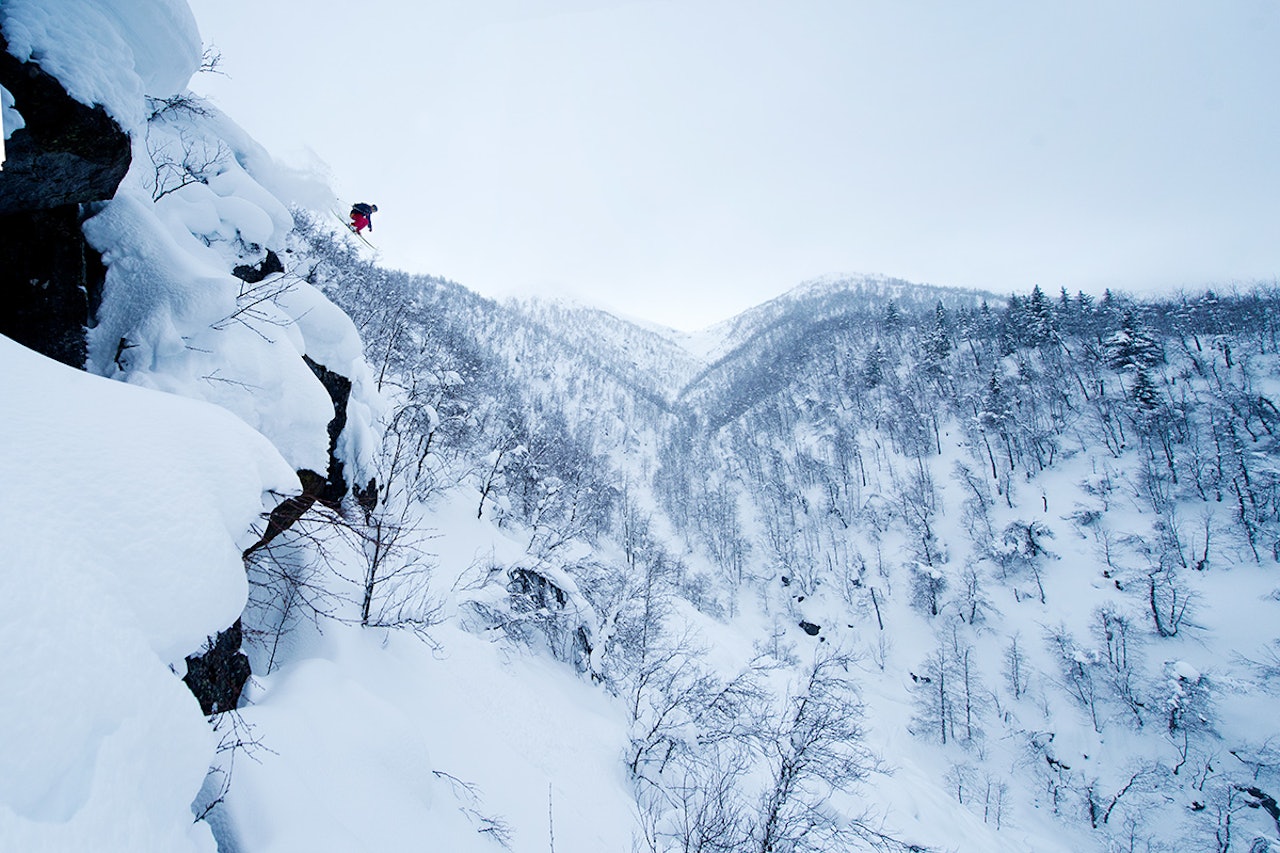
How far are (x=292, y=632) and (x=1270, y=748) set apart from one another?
172 feet

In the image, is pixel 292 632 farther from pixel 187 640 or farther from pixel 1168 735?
pixel 1168 735

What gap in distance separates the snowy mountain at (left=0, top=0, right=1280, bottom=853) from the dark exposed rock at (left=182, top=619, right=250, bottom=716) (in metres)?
0.04

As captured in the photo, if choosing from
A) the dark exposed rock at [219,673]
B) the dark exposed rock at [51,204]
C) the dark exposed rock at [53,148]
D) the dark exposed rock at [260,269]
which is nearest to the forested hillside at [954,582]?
the dark exposed rock at [219,673]

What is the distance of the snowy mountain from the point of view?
2.22 metres

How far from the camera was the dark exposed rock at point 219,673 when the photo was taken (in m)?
3.29

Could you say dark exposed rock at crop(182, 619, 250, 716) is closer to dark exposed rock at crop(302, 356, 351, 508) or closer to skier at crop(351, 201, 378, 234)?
dark exposed rock at crop(302, 356, 351, 508)

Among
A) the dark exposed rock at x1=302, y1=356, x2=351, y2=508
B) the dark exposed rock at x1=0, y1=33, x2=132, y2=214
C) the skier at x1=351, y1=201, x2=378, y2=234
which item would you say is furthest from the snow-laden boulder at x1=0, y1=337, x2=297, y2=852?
the skier at x1=351, y1=201, x2=378, y2=234

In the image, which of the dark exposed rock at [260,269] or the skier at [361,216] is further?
the skier at [361,216]

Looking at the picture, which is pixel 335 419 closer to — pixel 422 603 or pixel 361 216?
pixel 422 603

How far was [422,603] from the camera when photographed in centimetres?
887

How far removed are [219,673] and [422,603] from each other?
562 cm

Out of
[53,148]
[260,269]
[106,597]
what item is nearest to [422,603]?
[260,269]

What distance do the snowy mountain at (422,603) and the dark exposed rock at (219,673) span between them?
0.12ft

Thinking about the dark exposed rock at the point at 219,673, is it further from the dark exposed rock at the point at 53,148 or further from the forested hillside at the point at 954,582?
the forested hillside at the point at 954,582
